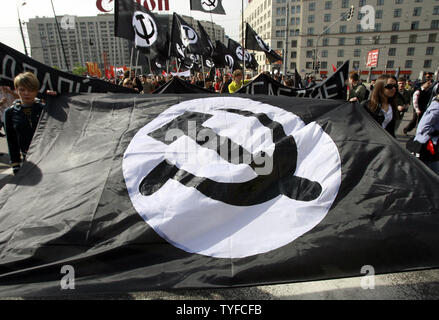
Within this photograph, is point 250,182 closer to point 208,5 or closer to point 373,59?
point 208,5

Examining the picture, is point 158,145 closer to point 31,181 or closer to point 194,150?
point 194,150

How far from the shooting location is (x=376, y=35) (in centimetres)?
5741

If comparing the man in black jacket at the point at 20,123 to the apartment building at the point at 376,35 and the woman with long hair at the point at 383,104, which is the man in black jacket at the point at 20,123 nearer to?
the woman with long hair at the point at 383,104

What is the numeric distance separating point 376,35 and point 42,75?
235 feet

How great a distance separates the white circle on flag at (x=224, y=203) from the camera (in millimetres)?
1603

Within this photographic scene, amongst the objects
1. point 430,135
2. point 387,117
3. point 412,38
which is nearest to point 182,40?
point 387,117

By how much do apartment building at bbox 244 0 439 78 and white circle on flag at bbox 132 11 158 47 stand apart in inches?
2052

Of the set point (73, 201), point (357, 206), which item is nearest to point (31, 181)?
point (73, 201)

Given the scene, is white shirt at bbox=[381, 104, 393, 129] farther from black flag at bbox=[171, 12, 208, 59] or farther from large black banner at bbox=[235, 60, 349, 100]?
black flag at bbox=[171, 12, 208, 59]

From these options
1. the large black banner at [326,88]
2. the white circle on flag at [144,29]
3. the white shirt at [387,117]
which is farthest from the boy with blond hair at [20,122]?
the white circle on flag at [144,29]

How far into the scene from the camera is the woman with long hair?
10.3 feet

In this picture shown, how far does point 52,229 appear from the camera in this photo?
158cm

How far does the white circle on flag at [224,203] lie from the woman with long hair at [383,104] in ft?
5.01

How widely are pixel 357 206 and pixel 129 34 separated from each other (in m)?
5.96
